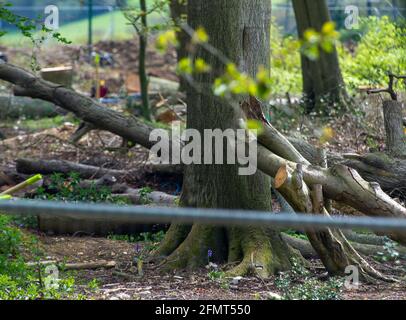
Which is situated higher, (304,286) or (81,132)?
(81,132)

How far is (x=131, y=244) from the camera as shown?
30.9 feet

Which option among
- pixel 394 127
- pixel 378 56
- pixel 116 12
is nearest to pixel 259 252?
pixel 394 127

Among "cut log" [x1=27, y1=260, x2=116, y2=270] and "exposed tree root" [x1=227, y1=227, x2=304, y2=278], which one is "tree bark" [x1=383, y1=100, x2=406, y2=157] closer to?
"exposed tree root" [x1=227, y1=227, x2=304, y2=278]

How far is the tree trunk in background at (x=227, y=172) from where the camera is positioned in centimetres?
793

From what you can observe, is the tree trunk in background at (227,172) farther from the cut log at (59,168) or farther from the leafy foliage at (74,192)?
the cut log at (59,168)

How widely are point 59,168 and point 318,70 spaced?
646cm

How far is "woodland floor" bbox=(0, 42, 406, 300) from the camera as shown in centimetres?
697

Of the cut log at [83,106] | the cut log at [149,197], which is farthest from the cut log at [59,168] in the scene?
the cut log at [149,197]

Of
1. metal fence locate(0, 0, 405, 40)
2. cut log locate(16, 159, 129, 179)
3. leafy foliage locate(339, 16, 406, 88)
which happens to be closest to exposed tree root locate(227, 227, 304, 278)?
cut log locate(16, 159, 129, 179)

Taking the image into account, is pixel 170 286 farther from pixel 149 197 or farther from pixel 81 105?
pixel 81 105

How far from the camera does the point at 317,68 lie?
16.6 meters
